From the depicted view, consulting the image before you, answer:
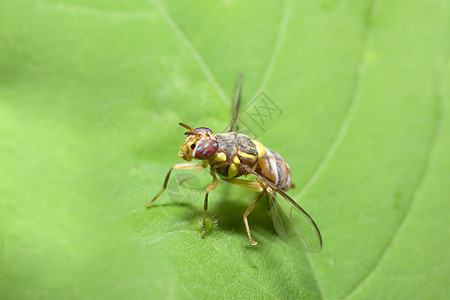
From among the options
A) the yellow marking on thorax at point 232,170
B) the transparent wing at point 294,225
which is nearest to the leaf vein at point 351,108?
the transparent wing at point 294,225

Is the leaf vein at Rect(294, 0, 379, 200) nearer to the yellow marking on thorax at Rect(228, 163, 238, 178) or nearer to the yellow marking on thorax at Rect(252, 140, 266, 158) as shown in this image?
the yellow marking on thorax at Rect(252, 140, 266, 158)

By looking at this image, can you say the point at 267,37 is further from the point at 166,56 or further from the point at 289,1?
the point at 166,56

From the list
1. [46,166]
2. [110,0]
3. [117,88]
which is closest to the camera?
[46,166]

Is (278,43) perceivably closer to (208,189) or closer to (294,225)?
(208,189)

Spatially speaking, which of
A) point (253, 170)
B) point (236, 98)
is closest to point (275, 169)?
point (253, 170)

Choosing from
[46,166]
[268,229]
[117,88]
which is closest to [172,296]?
[46,166]

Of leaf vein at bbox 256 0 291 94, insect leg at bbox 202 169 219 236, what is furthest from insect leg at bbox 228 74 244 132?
insect leg at bbox 202 169 219 236
